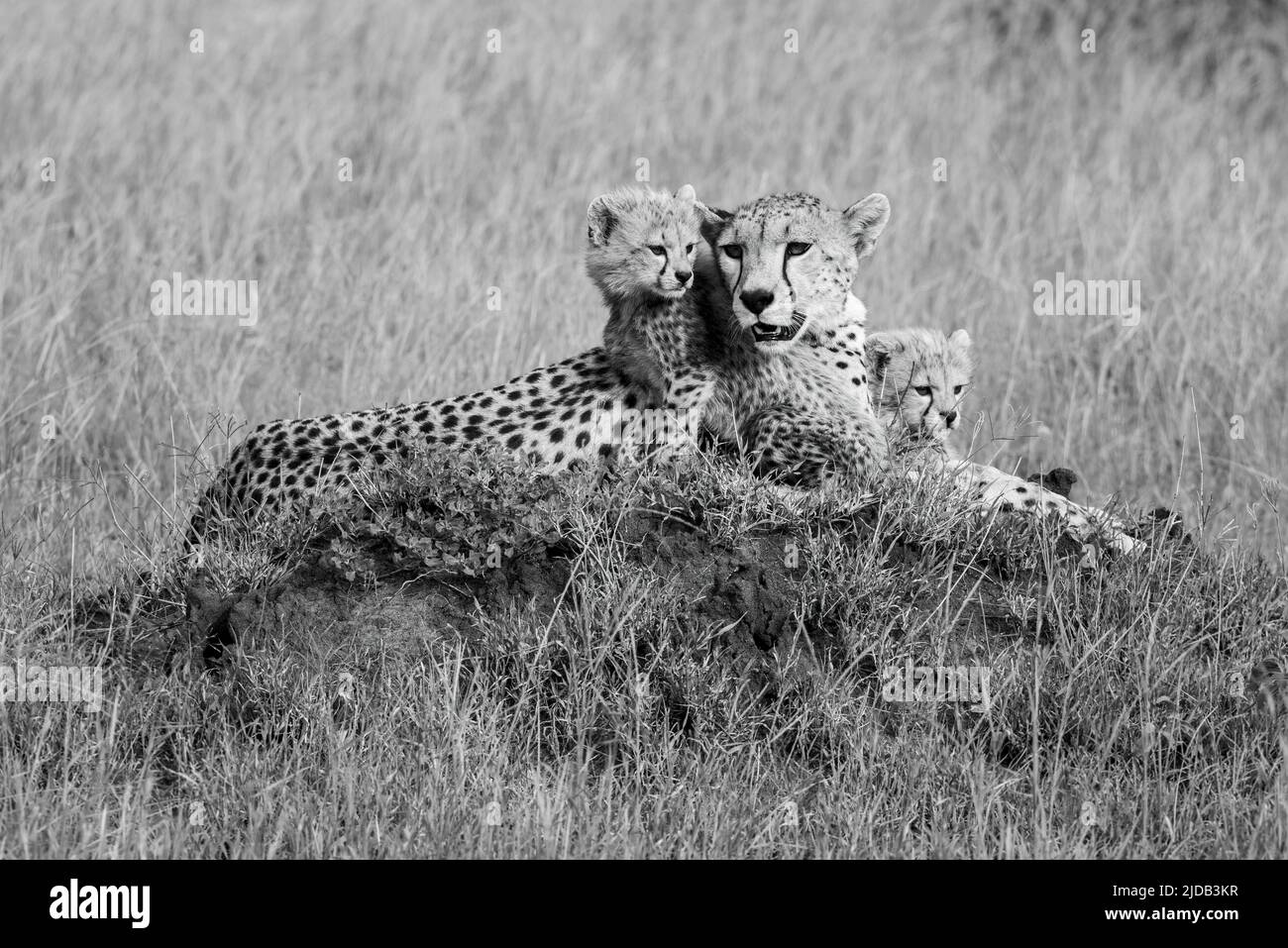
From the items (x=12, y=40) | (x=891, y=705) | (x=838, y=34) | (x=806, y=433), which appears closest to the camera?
(x=891, y=705)

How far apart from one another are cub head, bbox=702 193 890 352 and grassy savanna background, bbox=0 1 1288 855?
4.63ft

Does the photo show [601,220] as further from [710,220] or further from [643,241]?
[710,220]

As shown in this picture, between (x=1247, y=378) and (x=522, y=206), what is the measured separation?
4081 mm

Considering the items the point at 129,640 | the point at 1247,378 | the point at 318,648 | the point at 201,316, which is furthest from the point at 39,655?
the point at 1247,378

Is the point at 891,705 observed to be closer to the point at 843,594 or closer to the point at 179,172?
the point at 843,594

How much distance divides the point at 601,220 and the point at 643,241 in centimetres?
20

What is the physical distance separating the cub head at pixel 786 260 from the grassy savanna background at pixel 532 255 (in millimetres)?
1412

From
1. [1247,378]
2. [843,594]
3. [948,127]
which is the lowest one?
[843,594]

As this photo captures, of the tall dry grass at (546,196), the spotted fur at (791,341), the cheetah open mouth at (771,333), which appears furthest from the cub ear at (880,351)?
the tall dry grass at (546,196)

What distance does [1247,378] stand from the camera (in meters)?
8.09

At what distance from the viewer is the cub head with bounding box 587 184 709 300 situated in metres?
5.33

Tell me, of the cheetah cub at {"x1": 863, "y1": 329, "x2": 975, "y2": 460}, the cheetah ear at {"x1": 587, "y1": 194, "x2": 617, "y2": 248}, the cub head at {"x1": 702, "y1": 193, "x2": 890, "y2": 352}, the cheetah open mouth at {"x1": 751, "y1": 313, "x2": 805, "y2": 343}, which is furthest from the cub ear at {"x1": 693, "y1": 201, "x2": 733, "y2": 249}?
the cheetah cub at {"x1": 863, "y1": 329, "x2": 975, "y2": 460}

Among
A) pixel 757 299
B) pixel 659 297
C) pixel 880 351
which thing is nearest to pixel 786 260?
pixel 757 299

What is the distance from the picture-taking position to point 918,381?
5.84 metres
